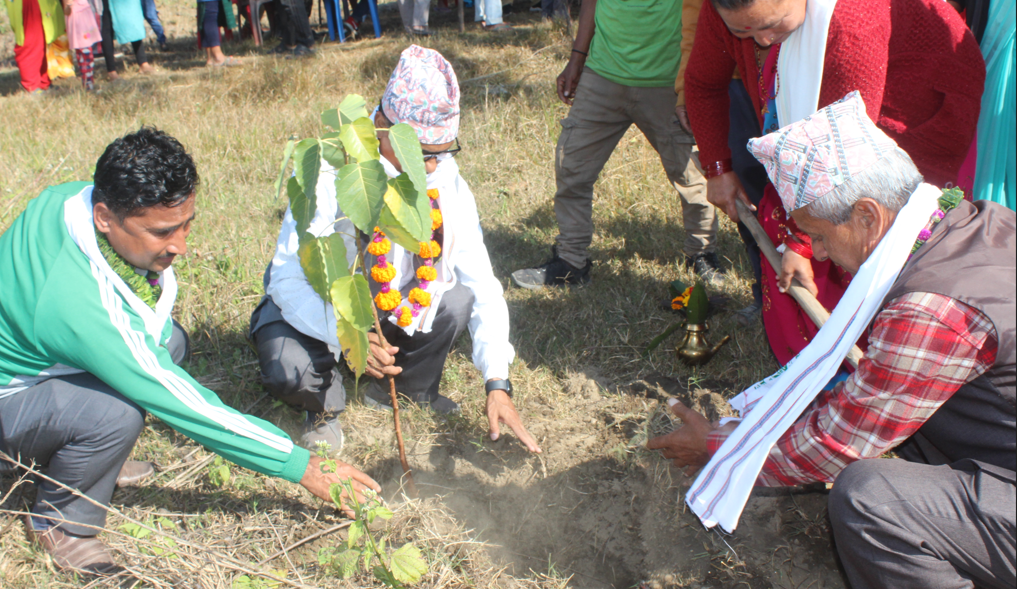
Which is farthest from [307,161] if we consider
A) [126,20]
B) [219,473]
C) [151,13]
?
[151,13]

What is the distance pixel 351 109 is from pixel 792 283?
1.56m

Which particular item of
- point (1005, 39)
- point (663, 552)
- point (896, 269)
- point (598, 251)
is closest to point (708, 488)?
point (663, 552)

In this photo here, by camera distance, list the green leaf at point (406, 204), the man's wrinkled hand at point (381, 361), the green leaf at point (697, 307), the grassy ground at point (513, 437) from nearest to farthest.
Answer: the green leaf at point (406, 204) → the man's wrinkled hand at point (381, 361) → the grassy ground at point (513, 437) → the green leaf at point (697, 307)

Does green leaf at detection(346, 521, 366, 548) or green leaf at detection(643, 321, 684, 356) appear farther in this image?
green leaf at detection(643, 321, 684, 356)

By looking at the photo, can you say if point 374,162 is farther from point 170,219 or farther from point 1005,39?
point 1005,39

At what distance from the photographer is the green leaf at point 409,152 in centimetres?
169

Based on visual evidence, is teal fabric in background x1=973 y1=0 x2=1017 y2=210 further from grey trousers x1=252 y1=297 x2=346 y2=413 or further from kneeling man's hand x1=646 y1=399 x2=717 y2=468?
grey trousers x1=252 y1=297 x2=346 y2=413

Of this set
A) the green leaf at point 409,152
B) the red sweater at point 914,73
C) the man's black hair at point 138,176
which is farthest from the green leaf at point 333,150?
the red sweater at point 914,73

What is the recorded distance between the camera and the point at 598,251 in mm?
3959

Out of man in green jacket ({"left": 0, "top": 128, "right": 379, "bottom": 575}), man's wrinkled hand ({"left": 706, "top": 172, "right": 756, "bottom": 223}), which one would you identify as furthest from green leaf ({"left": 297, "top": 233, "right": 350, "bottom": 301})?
man's wrinkled hand ({"left": 706, "top": 172, "right": 756, "bottom": 223})

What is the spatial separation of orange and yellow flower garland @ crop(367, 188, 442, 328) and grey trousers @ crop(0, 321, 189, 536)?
33.8 inches

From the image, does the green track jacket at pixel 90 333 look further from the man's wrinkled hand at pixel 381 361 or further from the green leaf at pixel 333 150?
the green leaf at pixel 333 150

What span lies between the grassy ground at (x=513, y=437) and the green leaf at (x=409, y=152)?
1163mm

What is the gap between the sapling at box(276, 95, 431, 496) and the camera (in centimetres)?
162
